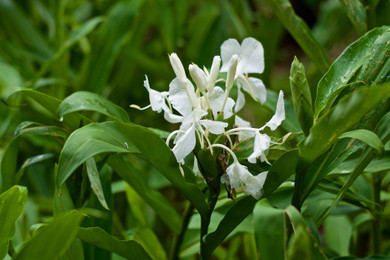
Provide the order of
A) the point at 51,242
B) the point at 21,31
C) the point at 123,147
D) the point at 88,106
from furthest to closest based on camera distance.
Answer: the point at 21,31 → the point at 88,106 → the point at 123,147 → the point at 51,242

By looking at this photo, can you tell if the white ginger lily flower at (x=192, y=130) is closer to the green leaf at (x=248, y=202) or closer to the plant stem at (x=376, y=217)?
the green leaf at (x=248, y=202)

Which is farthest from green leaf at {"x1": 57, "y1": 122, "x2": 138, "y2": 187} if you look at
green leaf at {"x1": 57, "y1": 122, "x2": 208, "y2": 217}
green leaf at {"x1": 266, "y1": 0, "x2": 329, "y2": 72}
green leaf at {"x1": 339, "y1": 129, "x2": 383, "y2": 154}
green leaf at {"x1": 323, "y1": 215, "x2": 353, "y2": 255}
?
green leaf at {"x1": 323, "y1": 215, "x2": 353, "y2": 255}

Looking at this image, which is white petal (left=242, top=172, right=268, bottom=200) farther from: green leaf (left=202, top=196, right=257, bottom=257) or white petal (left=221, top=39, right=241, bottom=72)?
white petal (left=221, top=39, right=241, bottom=72)

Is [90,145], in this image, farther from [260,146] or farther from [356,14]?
[356,14]

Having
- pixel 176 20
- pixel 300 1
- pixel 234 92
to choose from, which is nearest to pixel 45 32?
pixel 176 20

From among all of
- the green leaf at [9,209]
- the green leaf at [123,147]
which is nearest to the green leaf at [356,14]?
the green leaf at [123,147]

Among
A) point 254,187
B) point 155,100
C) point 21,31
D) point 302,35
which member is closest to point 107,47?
point 21,31
